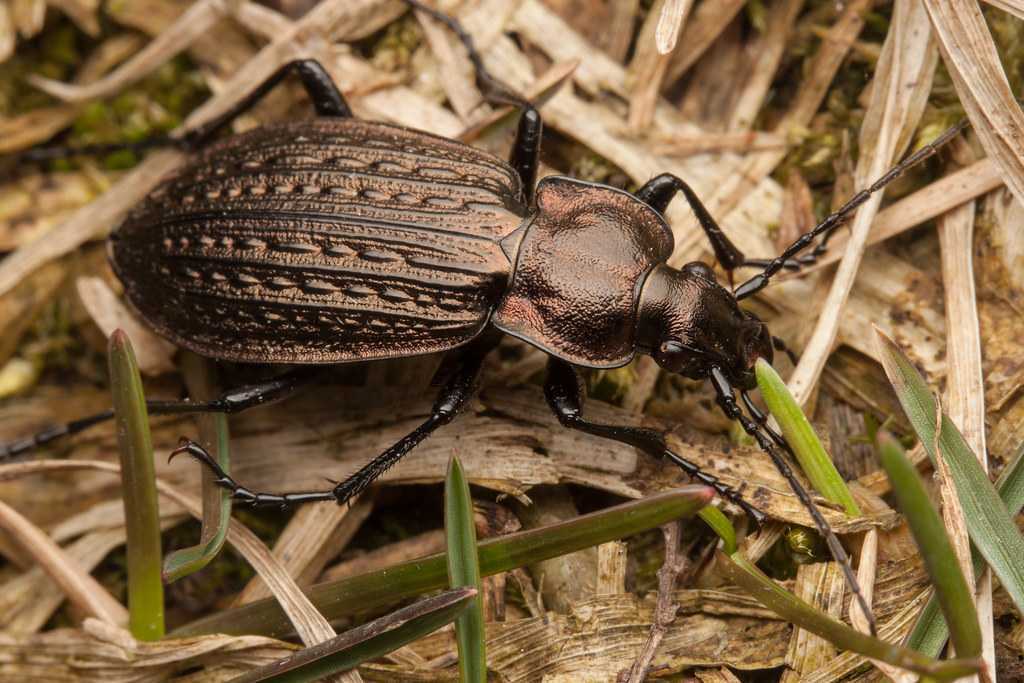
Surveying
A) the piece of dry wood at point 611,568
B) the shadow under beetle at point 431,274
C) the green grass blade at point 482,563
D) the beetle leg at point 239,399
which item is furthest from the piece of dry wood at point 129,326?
the piece of dry wood at point 611,568

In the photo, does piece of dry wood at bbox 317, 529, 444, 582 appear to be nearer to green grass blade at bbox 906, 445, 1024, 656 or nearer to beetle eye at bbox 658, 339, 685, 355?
beetle eye at bbox 658, 339, 685, 355

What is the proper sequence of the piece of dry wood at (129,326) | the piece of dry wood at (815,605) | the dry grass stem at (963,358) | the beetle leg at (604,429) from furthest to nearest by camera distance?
the piece of dry wood at (129,326) < the beetle leg at (604,429) < the piece of dry wood at (815,605) < the dry grass stem at (963,358)

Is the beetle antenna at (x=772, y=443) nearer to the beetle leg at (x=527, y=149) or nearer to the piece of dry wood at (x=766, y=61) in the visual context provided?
the beetle leg at (x=527, y=149)

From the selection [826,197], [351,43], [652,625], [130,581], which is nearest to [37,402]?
[130,581]

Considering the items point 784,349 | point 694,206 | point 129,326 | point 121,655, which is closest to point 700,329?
point 784,349

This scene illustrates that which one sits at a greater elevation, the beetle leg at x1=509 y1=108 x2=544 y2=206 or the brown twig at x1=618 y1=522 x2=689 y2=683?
the beetle leg at x1=509 y1=108 x2=544 y2=206

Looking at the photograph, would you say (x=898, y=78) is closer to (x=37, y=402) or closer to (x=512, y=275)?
(x=512, y=275)

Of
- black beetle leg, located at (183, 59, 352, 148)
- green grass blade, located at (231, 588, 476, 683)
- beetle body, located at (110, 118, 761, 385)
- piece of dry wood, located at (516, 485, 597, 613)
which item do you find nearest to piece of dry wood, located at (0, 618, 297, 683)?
green grass blade, located at (231, 588, 476, 683)
